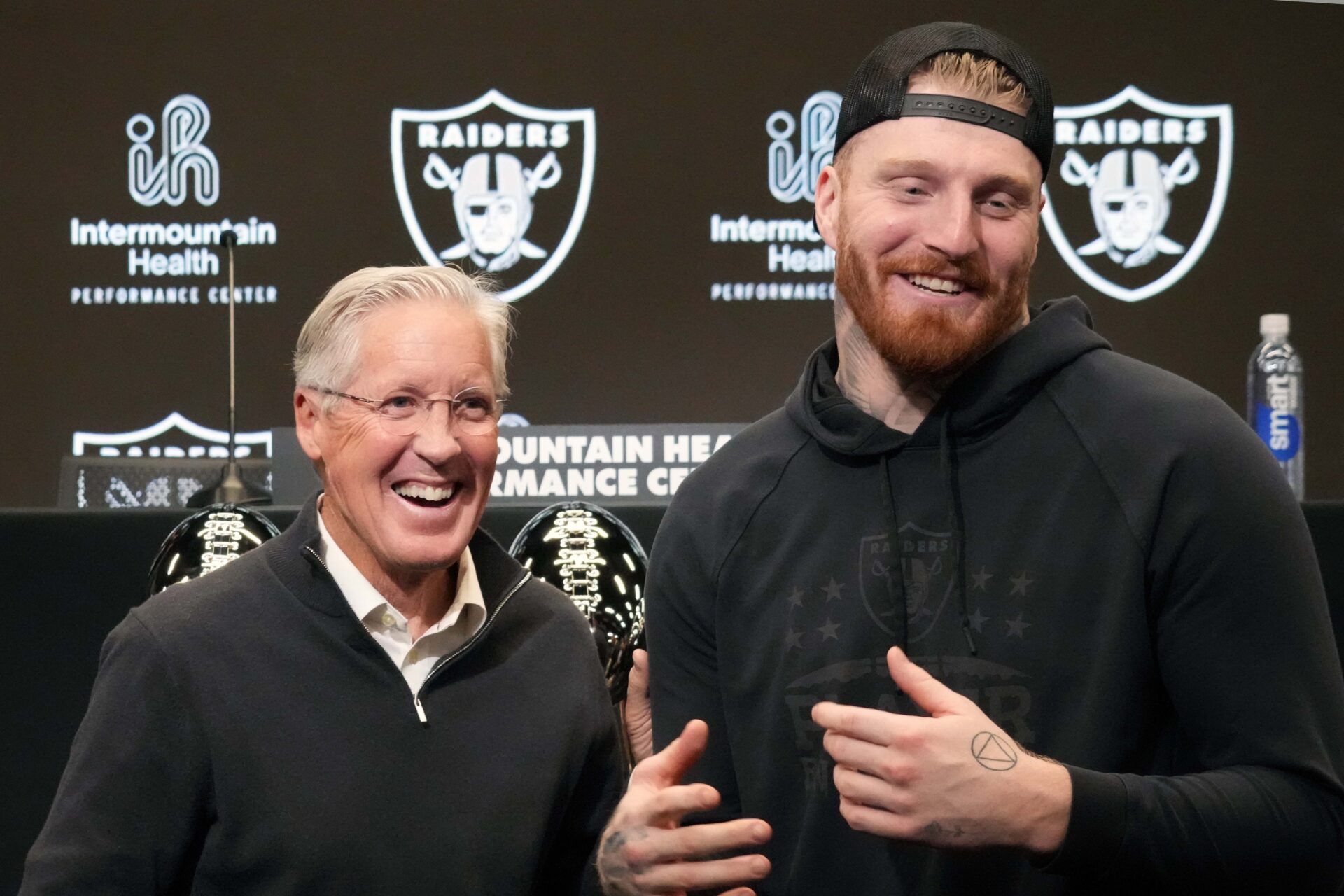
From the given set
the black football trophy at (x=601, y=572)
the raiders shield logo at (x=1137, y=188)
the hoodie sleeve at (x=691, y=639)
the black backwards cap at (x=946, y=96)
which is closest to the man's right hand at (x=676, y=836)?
the hoodie sleeve at (x=691, y=639)

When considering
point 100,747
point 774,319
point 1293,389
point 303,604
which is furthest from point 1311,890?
point 774,319

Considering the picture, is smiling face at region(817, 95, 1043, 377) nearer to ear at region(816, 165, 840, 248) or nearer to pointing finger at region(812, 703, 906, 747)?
ear at region(816, 165, 840, 248)

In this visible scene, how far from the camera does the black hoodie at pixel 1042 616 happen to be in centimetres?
112

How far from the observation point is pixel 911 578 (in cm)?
127

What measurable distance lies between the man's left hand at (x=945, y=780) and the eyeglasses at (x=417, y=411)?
1.97 ft

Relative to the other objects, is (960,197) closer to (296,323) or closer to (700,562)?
(700,562)

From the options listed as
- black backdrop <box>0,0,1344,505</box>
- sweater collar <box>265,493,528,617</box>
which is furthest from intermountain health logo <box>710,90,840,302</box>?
sweater collar <box>265,493,528,617</box>

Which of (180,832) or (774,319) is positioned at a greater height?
(774,319)

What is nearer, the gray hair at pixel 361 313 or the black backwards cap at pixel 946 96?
the black backwards cap at pixel 946 96

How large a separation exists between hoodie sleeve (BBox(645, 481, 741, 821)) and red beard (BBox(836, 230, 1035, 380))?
248mm

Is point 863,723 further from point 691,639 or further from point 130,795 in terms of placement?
point 130,795

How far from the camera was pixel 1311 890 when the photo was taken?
1157 millimetres

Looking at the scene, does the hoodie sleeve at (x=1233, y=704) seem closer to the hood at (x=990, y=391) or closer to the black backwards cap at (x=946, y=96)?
the hood at (x=990, y=391)

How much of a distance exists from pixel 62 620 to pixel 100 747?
1.07m
